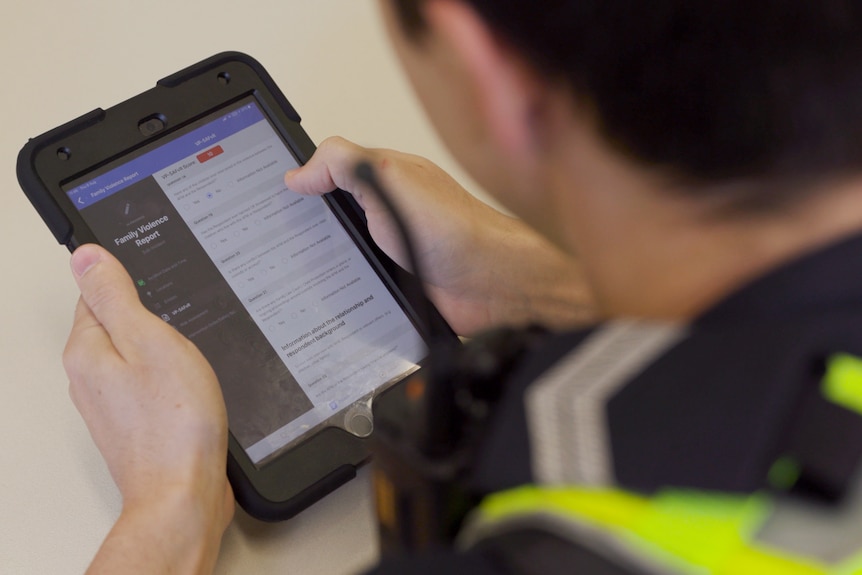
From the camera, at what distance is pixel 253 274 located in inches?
25.0

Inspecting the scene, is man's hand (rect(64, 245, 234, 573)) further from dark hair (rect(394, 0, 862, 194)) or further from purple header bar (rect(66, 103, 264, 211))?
dark hair (rect(394, 0, 862, 194))

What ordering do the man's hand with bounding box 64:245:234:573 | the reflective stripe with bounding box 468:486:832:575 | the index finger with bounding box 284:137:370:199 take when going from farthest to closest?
the index finger with bounding box 284:137:370:199 < the man's hand with bounding box 64:245:234:573 < the reflective stripe with bounding box 468:486:832:575

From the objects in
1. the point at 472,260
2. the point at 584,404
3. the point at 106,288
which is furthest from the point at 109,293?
the point at 584,404

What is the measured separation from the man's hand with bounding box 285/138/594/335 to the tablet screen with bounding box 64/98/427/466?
0.15 ft

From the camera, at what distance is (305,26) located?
870mm

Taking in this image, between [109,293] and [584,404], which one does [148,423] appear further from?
[584,404]

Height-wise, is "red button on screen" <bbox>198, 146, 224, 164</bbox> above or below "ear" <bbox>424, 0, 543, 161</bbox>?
above

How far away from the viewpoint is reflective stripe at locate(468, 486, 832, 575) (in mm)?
298

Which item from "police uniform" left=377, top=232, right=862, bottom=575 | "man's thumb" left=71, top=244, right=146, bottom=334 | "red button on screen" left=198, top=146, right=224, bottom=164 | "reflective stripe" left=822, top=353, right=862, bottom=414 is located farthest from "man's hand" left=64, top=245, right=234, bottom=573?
"reflective stripe" left=822, top=353, right=862, bottom=414

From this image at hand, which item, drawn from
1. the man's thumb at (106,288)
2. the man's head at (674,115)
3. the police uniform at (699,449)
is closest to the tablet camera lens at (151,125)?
the man's thumb at (106,288)

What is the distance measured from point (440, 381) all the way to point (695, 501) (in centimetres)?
10

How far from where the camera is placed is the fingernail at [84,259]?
596mm

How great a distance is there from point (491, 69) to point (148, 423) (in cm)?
34

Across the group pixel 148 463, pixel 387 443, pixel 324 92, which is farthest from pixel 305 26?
pixel 387 443
